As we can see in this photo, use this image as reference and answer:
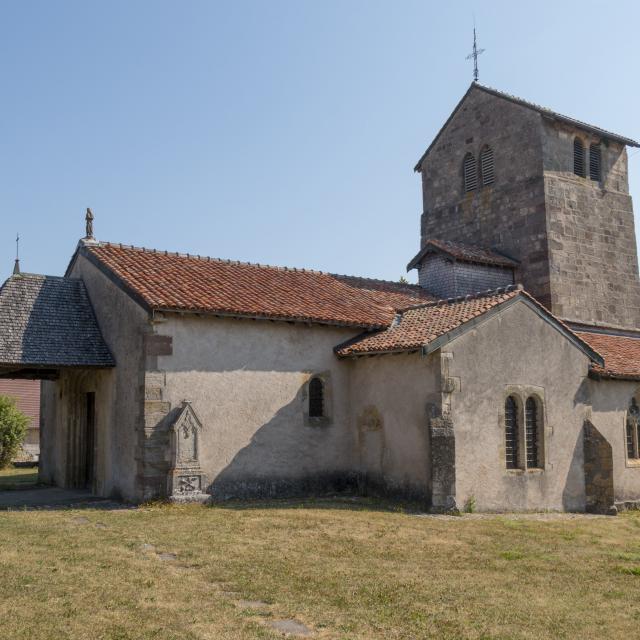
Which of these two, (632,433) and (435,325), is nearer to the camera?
(435,325)

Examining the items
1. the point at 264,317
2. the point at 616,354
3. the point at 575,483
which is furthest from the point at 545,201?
the point at 264,317

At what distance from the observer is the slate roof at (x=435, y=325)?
53.7 ft

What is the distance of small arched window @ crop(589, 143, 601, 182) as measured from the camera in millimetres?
25831

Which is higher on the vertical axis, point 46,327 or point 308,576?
point 46,327

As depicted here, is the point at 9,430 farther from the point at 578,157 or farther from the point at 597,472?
the point at 578,157

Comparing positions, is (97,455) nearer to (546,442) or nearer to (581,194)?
(546,442)

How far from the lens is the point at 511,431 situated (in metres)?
17.3

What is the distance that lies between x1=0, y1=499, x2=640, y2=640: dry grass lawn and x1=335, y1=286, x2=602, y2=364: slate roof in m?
3.95

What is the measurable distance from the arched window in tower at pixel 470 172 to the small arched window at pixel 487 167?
0.29 m

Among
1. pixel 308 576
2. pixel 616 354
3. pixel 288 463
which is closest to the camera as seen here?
pixel 308 576

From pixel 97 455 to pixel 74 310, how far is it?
145 inches

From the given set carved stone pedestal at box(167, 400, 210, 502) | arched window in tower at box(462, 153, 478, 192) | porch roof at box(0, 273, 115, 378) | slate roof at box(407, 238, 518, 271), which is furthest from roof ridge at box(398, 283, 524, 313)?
porch roof at box(0, 273, 115, 378)

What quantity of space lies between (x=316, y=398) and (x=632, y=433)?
8680 millimetres

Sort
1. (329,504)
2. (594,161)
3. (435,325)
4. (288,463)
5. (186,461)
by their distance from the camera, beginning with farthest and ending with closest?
(594,161), (288,463), (435,325), (329,504), (186,461)
